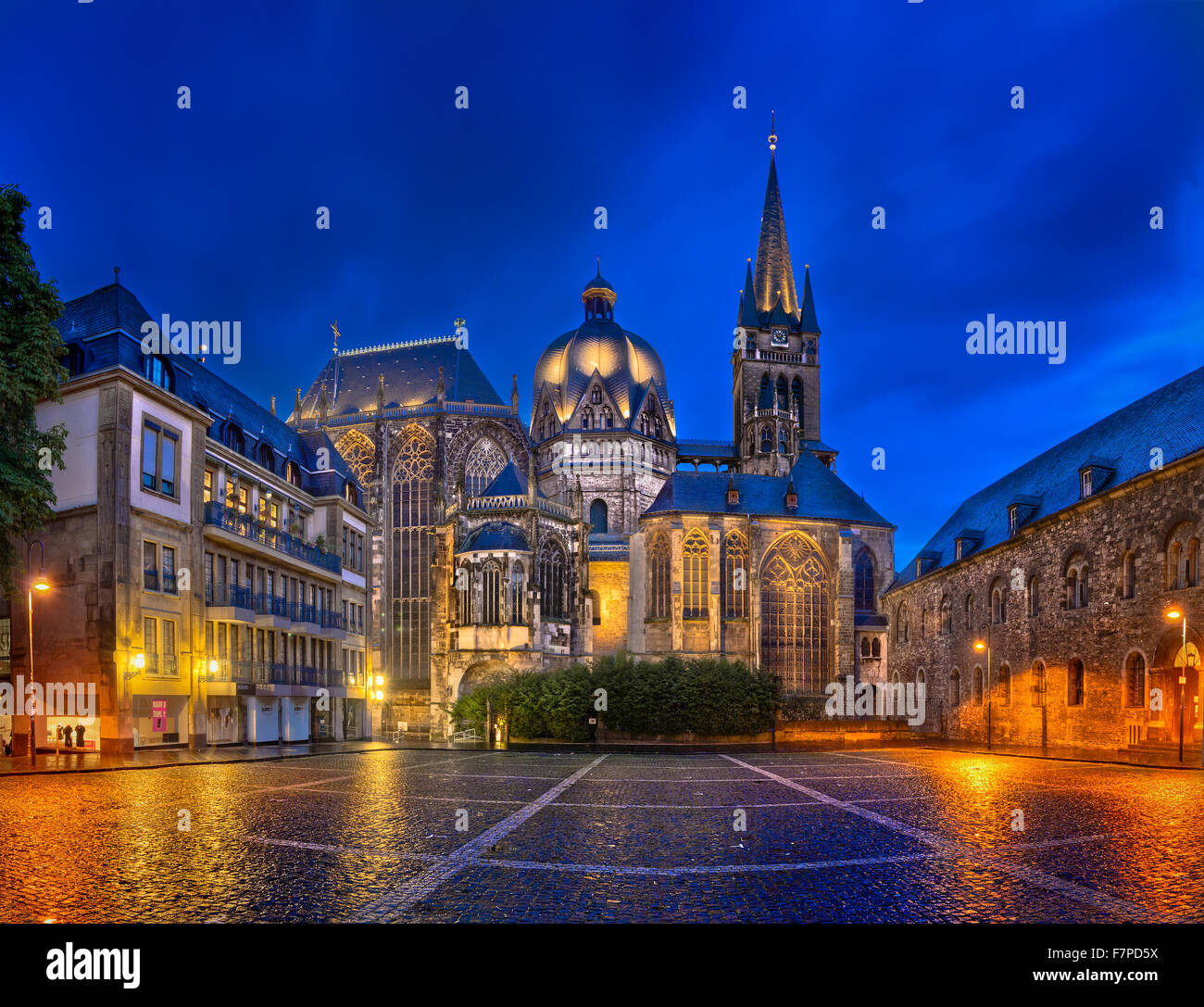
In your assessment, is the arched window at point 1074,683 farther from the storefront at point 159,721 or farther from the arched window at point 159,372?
the arched window at point 159,372

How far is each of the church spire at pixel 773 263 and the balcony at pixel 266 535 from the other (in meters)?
53.3

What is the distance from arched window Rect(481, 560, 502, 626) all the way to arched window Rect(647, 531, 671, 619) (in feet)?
30.8

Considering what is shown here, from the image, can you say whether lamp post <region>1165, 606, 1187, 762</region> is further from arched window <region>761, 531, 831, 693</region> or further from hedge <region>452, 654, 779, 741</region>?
arched window <region>761, 531, 831, 693</region>

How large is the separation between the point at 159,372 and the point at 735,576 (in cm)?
3493

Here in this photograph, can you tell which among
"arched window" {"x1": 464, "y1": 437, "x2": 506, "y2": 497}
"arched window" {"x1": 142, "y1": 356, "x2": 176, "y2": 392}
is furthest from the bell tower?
"arched window" {"x1": 142, "y1": 356, "x2": 176, "y2": 392}

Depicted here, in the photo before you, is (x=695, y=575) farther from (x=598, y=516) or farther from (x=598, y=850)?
(x=598, y=850)

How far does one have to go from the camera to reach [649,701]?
121 ft

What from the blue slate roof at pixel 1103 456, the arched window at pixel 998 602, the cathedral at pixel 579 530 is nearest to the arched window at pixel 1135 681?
the blue slate roof at pixel 1103 456

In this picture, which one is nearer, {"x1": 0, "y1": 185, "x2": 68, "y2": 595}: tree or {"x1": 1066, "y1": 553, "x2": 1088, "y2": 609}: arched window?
{"x1": 0, "y1": 185, "x2": 68, "y2": 595}: tree

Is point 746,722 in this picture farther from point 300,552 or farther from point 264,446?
point 264,446

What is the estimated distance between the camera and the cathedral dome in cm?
7638

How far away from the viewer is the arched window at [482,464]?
67425 millimetres
